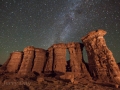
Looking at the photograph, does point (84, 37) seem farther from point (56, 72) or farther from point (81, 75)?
point (56, 72)

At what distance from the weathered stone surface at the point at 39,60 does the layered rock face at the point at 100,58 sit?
39.9 ft

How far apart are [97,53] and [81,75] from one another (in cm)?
590

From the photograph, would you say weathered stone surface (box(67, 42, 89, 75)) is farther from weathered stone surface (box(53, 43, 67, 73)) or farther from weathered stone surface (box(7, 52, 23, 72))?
weathered stone surface (box(7, 52, 23, 72))

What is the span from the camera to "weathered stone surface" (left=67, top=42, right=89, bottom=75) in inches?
846

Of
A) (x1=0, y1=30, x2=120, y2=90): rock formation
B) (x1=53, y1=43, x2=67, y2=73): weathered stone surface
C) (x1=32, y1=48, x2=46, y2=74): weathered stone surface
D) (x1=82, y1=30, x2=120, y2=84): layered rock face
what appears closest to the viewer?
(x1=0, y1=30, x2=120, y2=90): rock formation

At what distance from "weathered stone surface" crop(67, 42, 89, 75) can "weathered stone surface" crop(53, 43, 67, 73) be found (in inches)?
66.6

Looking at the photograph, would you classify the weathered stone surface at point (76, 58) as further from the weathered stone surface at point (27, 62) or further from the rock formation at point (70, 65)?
the weathered stone surface at point (27, 62)

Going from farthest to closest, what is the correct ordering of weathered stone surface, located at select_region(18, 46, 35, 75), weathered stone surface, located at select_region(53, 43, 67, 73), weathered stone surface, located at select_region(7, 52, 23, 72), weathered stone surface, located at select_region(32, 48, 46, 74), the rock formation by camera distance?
1. weathered stone surface, located at select_region(7, 52, 23, 72)
2. weathered stone surface, located at select_region(32, 48, 46, 74)
3. weathered stone surface, located at select_region(18, 46, 35, 75)
4. weathered stone surface, located at select_region(53, 43, 67, 73)
5. the rock formation

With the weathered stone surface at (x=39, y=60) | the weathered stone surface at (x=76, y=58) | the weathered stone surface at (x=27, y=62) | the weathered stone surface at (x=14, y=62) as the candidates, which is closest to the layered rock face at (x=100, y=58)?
the weathered stone surface at (x=76, y=58)

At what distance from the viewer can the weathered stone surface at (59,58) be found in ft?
70.2

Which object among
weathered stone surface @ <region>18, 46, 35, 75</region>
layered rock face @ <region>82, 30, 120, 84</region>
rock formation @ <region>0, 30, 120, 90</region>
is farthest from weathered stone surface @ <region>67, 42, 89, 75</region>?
weathered stone surface @ <region>18, 46, 35, 75</region>

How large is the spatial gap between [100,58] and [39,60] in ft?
49.9

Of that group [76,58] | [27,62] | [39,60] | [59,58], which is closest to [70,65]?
[76,58]

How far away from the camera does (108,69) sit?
52.9 ft
